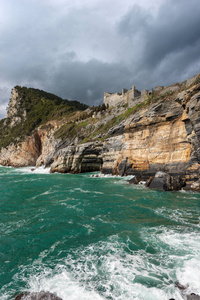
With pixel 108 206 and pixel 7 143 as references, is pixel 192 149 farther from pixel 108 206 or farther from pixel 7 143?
pixel 7 143

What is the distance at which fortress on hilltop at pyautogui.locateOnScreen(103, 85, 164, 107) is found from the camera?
1946 inches

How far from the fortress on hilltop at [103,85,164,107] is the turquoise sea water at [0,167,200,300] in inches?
1628

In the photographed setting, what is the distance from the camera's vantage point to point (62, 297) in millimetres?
5223

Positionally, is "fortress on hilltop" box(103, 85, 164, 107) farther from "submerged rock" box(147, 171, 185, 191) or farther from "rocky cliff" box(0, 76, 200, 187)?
"submerged rock" box(147, 171, 185, 191)

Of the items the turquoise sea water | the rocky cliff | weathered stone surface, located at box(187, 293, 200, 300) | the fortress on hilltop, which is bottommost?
the turquoise sea water

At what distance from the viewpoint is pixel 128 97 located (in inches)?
2263

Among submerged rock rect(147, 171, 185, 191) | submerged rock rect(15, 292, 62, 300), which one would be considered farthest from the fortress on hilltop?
submerged rock rect(15, 292, 62, 300)

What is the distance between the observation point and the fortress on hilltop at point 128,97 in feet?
162

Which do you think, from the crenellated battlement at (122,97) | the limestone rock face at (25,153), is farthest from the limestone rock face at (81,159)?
the limestone rock face at (25,153)

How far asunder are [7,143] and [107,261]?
310 feet

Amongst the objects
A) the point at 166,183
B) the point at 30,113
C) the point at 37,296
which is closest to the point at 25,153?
the point at 30,113

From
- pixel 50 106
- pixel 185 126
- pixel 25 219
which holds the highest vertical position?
pixel 50 106

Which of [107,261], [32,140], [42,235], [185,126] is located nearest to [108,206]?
[42,235]

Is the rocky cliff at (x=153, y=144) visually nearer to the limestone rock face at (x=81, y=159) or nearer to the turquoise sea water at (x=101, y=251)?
the limestone rock face at (x=81, y=159)
